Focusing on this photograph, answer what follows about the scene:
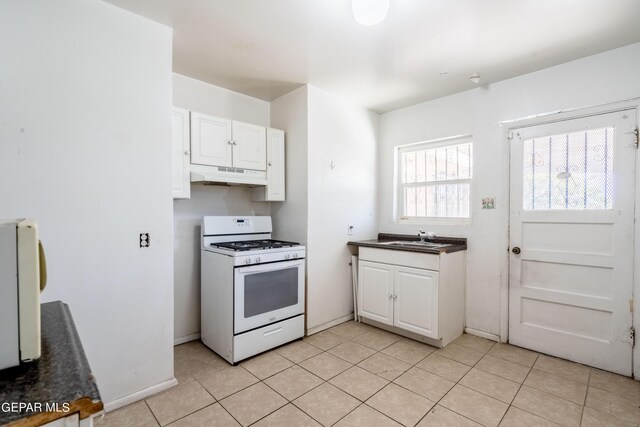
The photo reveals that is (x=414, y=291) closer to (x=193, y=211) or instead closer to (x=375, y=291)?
(x=375, y=291)

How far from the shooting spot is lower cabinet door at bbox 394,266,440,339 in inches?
111

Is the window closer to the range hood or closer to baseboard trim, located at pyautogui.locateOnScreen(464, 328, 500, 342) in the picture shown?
baseboard trim, located at pyautogui.locateOnScreen(464, 328, 500, 342)

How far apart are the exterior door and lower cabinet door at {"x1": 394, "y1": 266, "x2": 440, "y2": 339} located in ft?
2.58

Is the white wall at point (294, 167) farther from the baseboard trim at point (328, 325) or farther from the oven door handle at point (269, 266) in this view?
the baseboard trim at point (328, 325)

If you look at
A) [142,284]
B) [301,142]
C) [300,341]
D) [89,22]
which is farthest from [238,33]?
[300,341]

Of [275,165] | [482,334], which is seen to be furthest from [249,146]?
[482,334]

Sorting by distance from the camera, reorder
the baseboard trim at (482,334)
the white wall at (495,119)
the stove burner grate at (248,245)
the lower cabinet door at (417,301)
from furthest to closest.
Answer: the baseboard trim at (482,334)
the lower cabinet door at (417,301)
the stove burner grate at (248,245)
the white wall at (495,119)

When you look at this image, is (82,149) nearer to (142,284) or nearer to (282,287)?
(142,284)

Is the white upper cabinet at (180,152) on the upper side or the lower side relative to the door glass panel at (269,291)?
upper

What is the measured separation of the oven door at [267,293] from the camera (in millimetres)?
2527

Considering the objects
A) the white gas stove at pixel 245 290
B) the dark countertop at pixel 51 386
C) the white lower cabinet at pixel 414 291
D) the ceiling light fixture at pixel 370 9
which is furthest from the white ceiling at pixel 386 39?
the dark countertop at pixel 51 386

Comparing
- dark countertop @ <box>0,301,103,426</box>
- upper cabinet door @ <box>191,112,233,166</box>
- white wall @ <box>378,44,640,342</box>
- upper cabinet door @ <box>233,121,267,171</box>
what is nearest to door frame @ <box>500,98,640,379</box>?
white wall @ <box>378,44,640,342</box>

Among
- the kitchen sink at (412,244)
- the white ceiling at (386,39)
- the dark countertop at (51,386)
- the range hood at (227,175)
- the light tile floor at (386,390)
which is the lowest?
the light tile floor at (386,390)

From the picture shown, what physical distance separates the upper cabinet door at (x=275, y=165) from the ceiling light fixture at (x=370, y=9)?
1632mm
